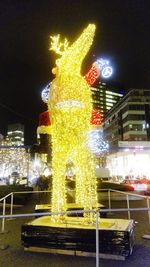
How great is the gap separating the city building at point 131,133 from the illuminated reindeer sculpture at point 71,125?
29.8 metres

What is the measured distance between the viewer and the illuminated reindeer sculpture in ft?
20.6

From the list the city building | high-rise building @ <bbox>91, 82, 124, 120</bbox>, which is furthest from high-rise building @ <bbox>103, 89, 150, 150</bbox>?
high-rise building @ <bbox>91, 82, 124, 120</bbox>

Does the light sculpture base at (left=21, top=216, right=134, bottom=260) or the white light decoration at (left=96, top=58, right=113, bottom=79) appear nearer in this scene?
the light sculpture base at (left=21, top=216, right=134, bottom=260)

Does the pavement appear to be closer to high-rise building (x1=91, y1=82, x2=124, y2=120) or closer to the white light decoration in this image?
the white light decoration

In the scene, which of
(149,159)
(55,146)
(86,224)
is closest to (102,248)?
(86,224)

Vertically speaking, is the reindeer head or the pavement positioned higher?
the reindeer head

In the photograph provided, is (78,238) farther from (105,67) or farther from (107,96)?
(107,96)

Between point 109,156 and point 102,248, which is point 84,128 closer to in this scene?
point 102,248

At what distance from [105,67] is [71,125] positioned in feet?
7.43

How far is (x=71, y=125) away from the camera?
6.45 metres

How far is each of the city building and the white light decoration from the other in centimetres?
2848

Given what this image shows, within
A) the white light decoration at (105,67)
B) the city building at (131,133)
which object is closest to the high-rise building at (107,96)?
the city building at (131,133)

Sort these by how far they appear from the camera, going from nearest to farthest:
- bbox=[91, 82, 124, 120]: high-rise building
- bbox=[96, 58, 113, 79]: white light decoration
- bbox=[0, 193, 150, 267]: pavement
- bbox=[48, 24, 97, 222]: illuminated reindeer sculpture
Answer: bbox=[0, 193, 150, 267]: pavement, bbox=[48, 24, 97, 222]: illuminated reindeer sculpture, bbox=[96, 58, 113, 79]: white light decoration, bbox=[91, 82, 124, 120]: high-rise building

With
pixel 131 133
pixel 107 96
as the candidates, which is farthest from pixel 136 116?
pixel 107 96
